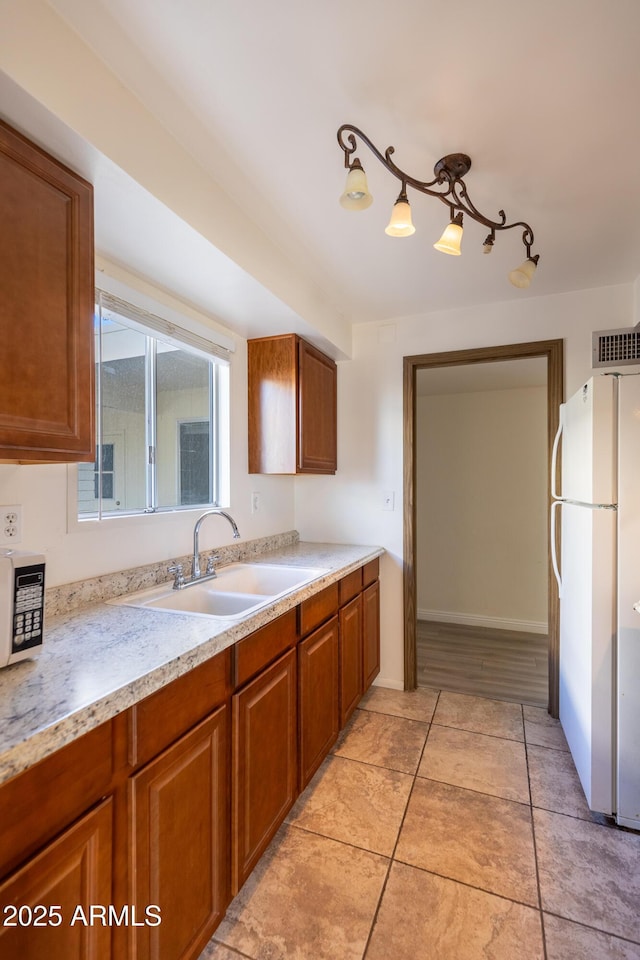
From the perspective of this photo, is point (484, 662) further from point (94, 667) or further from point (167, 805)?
point (94, 667)

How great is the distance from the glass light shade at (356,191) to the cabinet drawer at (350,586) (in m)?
1.56

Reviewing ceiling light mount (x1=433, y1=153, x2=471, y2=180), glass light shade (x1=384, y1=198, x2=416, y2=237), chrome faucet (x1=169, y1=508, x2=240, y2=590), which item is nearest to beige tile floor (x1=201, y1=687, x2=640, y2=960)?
chrome faucet (x1=169, y1=508, x2=240, y2=590)

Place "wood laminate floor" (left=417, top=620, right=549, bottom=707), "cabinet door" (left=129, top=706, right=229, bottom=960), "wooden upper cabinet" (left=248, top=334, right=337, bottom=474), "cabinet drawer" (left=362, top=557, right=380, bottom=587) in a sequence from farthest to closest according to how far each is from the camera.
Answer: "wood laminate floor" (left=417, top=620, right=549, bottom=707) < "cabinet drawer" (left=362, top=557, right=380, bottom=587) < "wooden upper cabinet" (left=248, top=334, right=337, bottom=474) < "cabinet door" (left=129, top=706, right=229, bottom=960)

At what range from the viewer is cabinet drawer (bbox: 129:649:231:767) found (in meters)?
0.96

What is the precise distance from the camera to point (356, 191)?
3.95ft

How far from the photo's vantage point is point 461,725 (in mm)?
2412

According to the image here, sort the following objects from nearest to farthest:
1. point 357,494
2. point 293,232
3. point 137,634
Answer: point 137,634
point 293,232
point 357,494

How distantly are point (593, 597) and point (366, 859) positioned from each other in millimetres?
1261

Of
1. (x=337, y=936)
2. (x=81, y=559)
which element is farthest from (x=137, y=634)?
(x=337, y=936)

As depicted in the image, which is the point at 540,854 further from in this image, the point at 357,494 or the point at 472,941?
the point at 357,494

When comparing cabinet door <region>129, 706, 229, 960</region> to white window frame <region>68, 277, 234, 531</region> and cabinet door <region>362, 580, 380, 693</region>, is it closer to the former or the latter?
white window frame <region>68, 277, 234, 531</region>

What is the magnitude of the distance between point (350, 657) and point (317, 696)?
445 mm

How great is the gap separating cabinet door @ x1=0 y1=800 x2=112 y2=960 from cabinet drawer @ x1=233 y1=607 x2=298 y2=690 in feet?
1.59

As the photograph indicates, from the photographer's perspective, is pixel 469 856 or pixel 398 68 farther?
pixel 469 856
